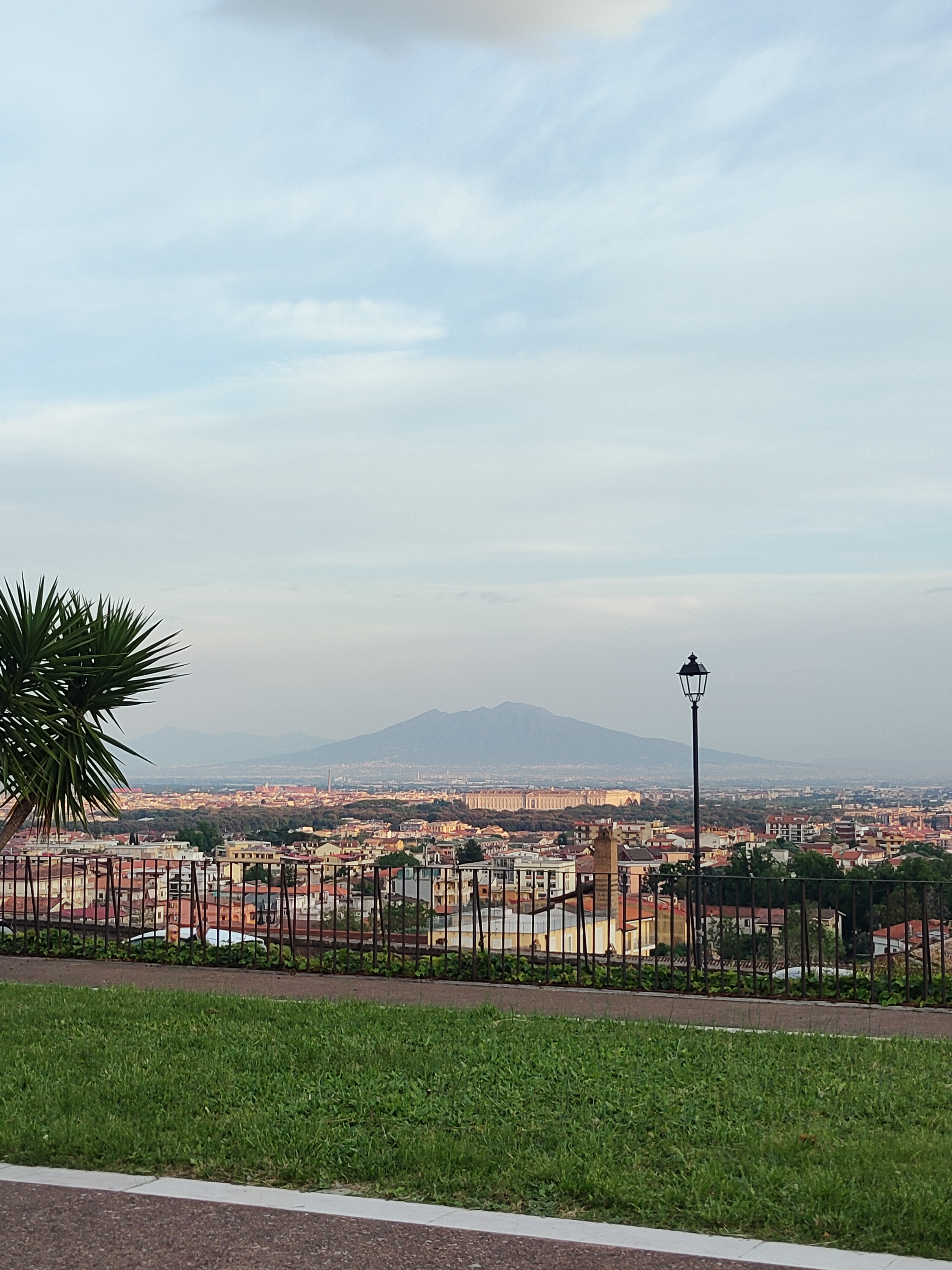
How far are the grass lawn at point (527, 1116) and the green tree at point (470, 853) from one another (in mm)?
24695

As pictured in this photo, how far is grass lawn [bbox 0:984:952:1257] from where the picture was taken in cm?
432

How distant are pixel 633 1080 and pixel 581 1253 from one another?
2160mm

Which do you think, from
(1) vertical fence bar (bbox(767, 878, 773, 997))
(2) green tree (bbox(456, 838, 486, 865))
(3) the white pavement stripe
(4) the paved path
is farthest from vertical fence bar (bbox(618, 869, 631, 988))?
(2) green tree (bbox(456, 838, 486, 865))

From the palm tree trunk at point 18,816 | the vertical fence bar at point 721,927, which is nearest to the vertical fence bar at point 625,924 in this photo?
the vertical fence bar at point 721,927

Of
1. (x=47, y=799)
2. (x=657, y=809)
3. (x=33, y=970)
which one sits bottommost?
(x=657, y=809)

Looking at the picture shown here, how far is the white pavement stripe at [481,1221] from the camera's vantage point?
3807 mm

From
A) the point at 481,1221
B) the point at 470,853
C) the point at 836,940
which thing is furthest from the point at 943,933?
the point at 470,853

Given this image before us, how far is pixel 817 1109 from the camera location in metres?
5.47

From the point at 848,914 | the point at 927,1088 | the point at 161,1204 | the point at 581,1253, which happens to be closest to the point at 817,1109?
the point at 927,1088

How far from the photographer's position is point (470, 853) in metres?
37.6

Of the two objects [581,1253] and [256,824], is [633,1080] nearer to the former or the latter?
[581,1253]

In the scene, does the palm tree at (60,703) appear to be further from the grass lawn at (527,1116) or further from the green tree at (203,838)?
the green tree at (203,838)

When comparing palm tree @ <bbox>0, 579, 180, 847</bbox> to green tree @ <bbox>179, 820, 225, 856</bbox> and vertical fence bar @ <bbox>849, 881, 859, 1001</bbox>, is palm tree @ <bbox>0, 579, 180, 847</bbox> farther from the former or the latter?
green tree @ <bbox>179, 820, 225, 856</bbox>

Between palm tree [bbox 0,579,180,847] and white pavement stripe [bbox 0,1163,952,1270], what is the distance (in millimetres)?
6244
